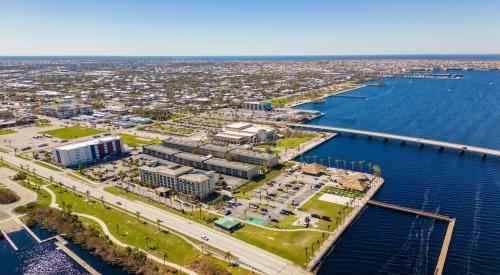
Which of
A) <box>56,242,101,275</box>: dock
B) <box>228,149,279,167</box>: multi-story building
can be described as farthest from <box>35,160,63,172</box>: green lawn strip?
<box>228,149,279,167</box>: multi-story building

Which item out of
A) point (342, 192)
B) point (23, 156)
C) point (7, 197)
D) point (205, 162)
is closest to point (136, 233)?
point (205, 162)

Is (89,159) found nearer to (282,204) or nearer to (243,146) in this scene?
(243,146)

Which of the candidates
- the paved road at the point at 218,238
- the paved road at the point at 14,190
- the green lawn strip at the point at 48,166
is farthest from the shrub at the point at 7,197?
the green lawn strip at the point at 48,166

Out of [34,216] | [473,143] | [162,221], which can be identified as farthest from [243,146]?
[473,143]

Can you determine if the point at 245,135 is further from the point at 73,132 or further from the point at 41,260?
the point at 41,260

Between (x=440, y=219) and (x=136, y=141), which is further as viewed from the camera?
(x=136, y=141)

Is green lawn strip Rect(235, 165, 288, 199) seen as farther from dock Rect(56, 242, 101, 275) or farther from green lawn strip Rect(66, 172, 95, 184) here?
green lawn strip Rect(66, 172, 95, 184)
